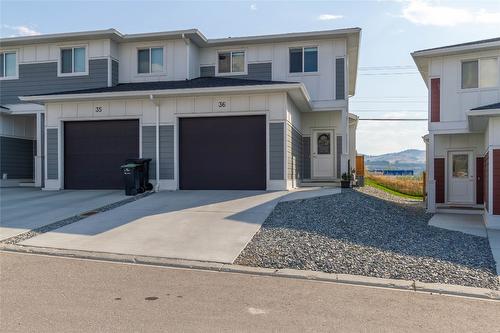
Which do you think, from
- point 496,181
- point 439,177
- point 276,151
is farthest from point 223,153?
point 439,177

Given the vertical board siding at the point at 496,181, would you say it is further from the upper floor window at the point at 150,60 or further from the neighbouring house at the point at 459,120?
the upper floor window at the point at 150,60

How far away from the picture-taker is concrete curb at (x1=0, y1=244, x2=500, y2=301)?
21.3 ft

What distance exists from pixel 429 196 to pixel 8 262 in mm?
13483

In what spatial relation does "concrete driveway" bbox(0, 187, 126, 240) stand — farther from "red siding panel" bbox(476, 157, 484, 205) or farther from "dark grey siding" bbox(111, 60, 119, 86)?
"red siding panel" bbox(476, 157, 484, 205)

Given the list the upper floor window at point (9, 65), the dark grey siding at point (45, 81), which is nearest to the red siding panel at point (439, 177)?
the dark grey siding at point (45, 81)

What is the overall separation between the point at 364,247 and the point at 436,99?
31.6 ft

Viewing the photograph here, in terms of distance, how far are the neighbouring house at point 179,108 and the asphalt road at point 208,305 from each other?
8.64m

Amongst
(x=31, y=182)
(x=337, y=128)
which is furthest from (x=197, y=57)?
(x=31, y=182)

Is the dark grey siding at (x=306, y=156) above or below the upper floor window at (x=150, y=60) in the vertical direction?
below

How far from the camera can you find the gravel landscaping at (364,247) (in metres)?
7.39

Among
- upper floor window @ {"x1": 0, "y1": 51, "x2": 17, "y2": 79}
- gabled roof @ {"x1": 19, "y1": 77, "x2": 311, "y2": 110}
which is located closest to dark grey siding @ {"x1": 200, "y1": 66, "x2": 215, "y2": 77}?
gabled roof @ {"x1": 19, "y1": 77, "x2": 311, "y2": 110}

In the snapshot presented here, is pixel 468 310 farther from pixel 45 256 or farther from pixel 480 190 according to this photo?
pixel 480 190

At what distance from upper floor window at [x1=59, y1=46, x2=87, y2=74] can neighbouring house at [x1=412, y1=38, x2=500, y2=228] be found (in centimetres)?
1321

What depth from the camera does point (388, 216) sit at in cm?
1226
